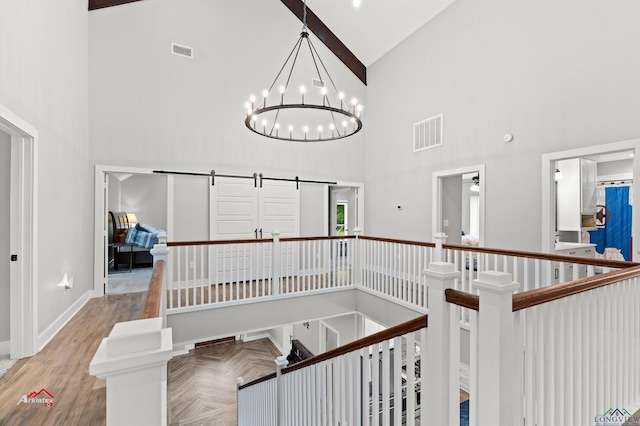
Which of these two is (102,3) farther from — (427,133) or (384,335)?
(384,335)

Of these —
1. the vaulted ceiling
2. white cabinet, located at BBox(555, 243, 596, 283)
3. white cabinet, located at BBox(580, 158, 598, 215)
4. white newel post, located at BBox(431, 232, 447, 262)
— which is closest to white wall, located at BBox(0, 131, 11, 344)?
the vaulted ceiling

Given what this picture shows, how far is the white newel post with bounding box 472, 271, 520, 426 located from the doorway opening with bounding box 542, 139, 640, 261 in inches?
125

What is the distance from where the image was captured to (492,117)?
443cm

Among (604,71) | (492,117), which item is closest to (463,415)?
(492,117)

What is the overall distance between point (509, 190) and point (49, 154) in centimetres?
551

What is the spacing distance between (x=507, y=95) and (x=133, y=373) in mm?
5106

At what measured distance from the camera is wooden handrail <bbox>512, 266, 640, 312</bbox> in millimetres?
1218

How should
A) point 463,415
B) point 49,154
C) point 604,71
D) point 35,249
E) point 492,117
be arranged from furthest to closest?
point 492,117
point 463,415
point 604,71
point 49,154
point 35,249

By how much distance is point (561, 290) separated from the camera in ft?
4.59

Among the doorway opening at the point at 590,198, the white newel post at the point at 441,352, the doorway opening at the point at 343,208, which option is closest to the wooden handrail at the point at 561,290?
the white newel post at the point at 441,352

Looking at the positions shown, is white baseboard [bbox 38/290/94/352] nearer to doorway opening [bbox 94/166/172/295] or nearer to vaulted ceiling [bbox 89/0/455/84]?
doorway opening [bbox 94/166/172/295]

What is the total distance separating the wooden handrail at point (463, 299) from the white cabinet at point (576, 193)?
5181 mm

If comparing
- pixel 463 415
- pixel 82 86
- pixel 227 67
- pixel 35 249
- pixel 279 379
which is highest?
pixel 227 67

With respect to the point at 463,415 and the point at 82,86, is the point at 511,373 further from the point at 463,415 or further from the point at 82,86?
the point at 82,86
